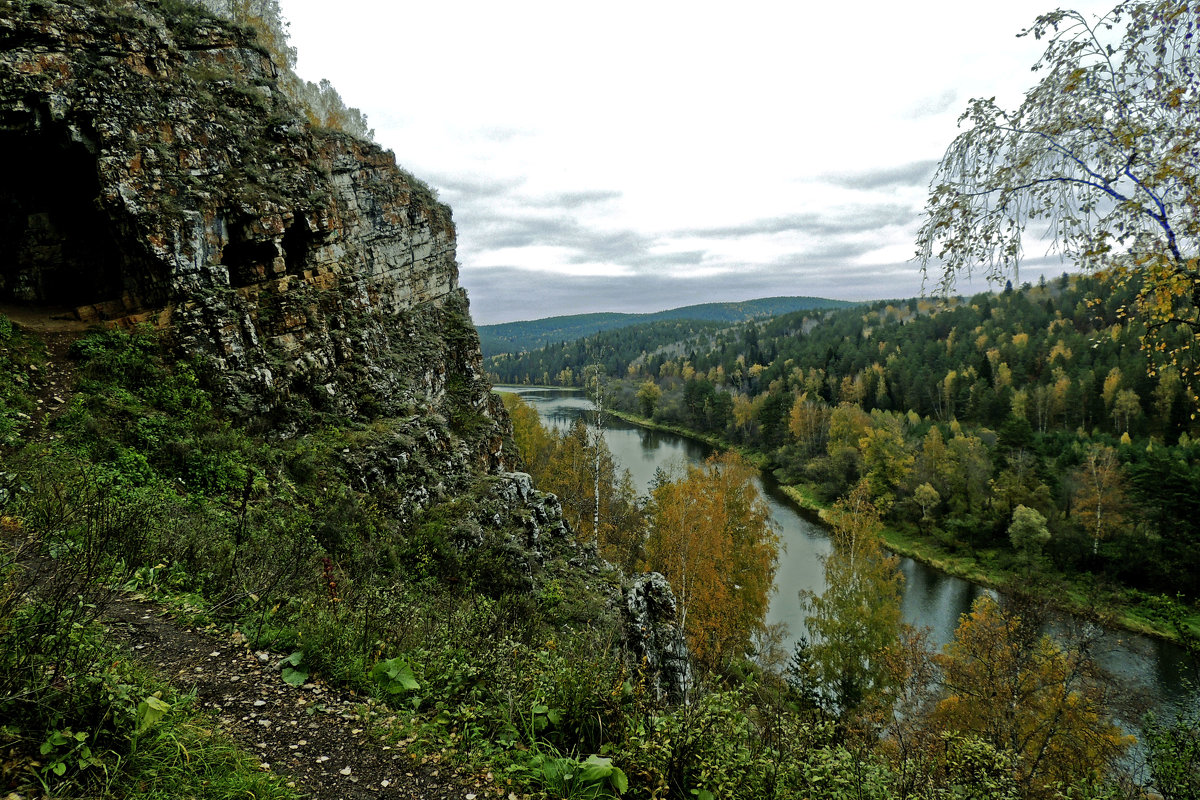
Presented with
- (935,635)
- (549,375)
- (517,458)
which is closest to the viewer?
(935,635)

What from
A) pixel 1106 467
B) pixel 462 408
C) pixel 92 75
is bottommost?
pixel 1106 467

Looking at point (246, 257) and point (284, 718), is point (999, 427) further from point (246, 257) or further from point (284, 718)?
point (284, 718)

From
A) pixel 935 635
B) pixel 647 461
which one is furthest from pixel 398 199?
pixel 647 461

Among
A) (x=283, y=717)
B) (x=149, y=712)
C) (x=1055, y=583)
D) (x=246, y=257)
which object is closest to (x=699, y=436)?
(x=1055, y=583)

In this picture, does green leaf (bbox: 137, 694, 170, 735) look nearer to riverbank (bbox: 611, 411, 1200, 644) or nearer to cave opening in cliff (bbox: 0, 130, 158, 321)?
cave opening in cliff (bbox: 0, 130, 158, 321)

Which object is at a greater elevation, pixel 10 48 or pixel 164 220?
pixel 10 48

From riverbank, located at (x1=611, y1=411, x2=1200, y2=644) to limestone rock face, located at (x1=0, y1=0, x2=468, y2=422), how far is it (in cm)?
2438

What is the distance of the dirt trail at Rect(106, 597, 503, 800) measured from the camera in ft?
11.7

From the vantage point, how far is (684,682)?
38.8 ft

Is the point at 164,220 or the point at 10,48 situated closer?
the point at 10,48

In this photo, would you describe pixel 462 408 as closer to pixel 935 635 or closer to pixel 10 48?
pixel 10 48

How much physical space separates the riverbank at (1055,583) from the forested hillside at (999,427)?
1114 mm

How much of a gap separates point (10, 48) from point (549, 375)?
165195 millimetres

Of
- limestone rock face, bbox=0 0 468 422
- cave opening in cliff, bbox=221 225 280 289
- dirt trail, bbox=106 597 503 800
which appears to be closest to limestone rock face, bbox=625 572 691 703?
dirt trail, bbox=106 597 503 800
